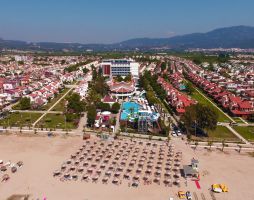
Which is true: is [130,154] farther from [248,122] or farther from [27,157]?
[248,122]

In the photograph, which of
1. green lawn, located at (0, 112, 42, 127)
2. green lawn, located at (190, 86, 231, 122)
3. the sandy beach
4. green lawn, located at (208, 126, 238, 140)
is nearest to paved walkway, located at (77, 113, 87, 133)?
the sandy beach

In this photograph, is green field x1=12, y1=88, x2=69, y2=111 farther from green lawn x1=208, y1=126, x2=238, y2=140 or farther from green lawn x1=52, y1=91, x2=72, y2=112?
green lawn x1=208, y1=126, x2=238, y2=140

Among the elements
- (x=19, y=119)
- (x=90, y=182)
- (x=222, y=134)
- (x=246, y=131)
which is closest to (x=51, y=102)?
(x=19, y=119)

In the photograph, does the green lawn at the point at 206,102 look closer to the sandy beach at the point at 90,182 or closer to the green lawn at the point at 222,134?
the green lawn at the point at 222,134

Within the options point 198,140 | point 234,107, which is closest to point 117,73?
point 234,107

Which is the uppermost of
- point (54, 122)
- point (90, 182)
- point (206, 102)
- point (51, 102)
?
point (206, 102)

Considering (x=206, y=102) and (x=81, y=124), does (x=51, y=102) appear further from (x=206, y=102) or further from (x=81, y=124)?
(x=206, y=102)

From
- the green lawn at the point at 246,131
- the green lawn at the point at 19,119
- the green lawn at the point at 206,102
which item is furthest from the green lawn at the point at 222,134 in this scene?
the green lawn at the point at 19,119
